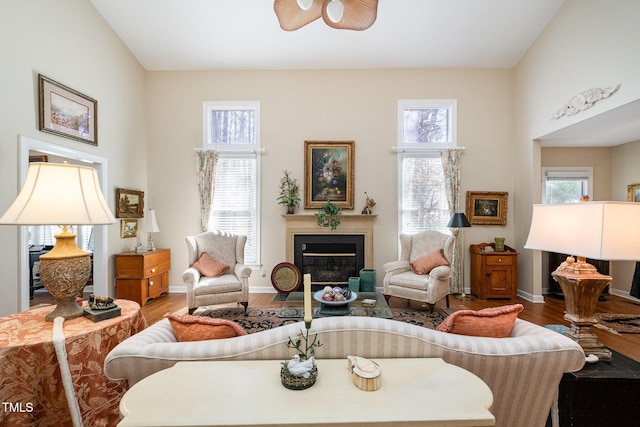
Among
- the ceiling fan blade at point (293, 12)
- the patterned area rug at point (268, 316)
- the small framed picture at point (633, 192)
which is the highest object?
the ceiling fan blade at point (293, 12)

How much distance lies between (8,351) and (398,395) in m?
1.82

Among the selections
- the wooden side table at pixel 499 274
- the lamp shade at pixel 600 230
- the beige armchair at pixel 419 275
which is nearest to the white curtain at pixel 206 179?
the beige armchair at pixel 419 275

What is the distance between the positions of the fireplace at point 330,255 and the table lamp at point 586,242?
3.53m

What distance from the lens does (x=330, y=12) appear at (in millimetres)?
2609

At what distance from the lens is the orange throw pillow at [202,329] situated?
4.55 ft

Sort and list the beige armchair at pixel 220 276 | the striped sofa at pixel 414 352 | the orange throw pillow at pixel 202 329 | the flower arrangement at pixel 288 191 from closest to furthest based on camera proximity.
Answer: the striped sofa at pixel 414 352, the orange throw pillow at pixel 202 329, the beige armchair at pixel 220 276, the flower arrangement at pixel 288 191

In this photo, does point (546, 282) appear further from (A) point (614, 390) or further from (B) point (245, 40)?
(B) point (245, 40)

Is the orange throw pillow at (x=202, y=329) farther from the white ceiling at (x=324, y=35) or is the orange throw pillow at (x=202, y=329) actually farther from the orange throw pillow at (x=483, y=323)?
the white ceiling at (x=324, y=35)

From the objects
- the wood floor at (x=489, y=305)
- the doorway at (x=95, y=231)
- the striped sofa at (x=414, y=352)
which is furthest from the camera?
the wood floor at (x=489, y=305)

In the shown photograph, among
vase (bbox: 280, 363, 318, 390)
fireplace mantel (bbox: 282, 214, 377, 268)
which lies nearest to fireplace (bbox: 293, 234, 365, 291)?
fireplace mantel (bbox: 282, 214, 377, 268)

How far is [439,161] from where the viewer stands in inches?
207

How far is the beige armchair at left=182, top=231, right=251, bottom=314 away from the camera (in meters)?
3.84

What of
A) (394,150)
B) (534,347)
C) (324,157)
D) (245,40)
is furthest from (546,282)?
(245,40)

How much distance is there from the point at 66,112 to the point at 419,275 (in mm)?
5124
